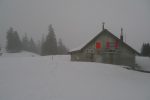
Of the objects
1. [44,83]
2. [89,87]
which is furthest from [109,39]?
[44,83]

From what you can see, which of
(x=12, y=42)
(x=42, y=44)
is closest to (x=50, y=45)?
(x=42, y=44)

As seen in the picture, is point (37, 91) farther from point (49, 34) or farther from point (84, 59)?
point (49, 34)

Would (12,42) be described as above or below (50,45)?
above

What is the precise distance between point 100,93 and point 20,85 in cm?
472

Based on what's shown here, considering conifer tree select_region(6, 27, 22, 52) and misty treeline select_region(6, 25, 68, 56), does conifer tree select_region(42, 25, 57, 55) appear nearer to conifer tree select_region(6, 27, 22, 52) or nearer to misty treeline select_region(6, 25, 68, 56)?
misty treeline select_region(6, 25, 68, 56)

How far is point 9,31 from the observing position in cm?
4897

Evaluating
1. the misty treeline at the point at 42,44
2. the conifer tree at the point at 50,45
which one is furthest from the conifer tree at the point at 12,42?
the conifer tree at the point at 50,45

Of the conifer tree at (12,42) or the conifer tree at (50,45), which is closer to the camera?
the conifer tree at (50,45)

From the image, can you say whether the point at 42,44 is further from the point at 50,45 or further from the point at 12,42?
the point at 12,42

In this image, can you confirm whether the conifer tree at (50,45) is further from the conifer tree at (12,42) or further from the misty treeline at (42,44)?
the conifer tree at (12,42)

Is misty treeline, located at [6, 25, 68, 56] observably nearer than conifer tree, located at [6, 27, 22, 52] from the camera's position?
Yes

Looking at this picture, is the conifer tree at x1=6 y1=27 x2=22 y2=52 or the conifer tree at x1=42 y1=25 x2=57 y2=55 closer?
the conifer tree at x1=42 y1=25 x2=57 y2=55

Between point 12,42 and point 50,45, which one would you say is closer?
point 50,45

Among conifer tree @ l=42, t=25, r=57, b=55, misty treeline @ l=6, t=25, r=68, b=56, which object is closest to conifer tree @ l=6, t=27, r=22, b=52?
misty treeline @ l=6, t=25, r=68, b=56
